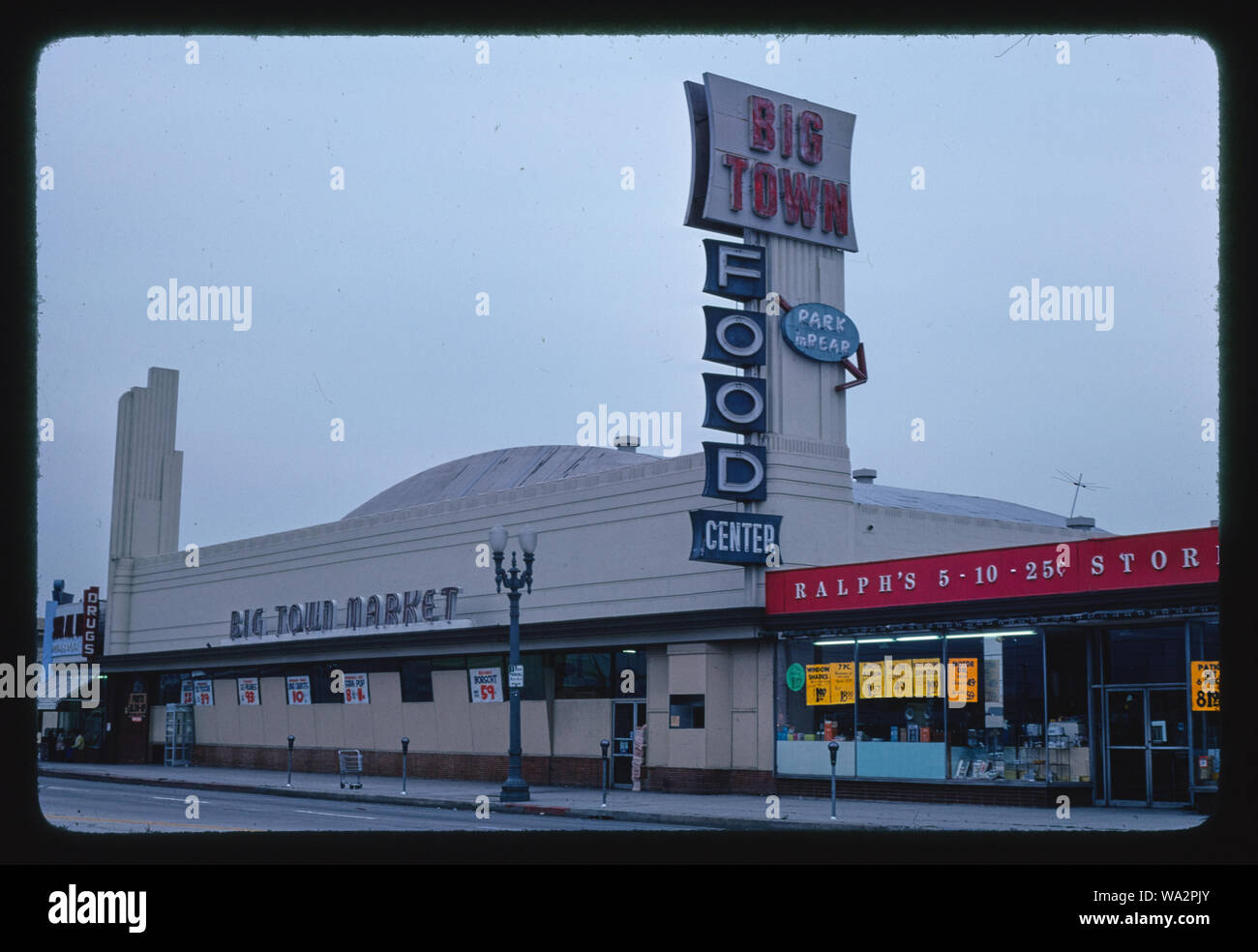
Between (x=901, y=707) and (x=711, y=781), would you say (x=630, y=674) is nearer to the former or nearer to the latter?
(x=711, y=781)

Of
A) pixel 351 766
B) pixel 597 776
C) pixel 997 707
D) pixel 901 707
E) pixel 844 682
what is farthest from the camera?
pixel 351 766

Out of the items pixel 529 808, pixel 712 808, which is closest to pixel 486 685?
pixel 529 808

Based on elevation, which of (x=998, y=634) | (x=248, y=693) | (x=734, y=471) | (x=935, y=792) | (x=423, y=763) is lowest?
(x=423, y=763)

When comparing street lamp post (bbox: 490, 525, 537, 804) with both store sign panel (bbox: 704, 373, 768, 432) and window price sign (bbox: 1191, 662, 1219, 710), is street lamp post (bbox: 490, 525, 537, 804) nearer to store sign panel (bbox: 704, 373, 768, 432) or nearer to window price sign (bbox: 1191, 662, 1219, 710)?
store sign panel (bbox: 704, 373, 768, 432)

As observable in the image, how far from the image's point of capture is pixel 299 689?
4156cm

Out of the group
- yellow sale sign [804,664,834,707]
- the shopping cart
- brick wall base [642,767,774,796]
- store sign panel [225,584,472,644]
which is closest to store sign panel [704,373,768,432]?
yellow sale sign [804,664,834,707]

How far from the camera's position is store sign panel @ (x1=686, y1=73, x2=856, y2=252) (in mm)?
28859

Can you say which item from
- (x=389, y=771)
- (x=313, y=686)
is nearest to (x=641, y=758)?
(x=389, y=771)

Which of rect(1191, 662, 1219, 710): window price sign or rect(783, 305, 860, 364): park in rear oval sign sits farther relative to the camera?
rect(783, 305, 860, 364): park in rear oval sign

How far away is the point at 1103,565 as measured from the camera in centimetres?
2208

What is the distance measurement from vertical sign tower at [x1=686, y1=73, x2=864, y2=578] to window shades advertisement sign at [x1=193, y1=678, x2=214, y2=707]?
79.8ft

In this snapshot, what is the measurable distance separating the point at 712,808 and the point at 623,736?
7333 mm
